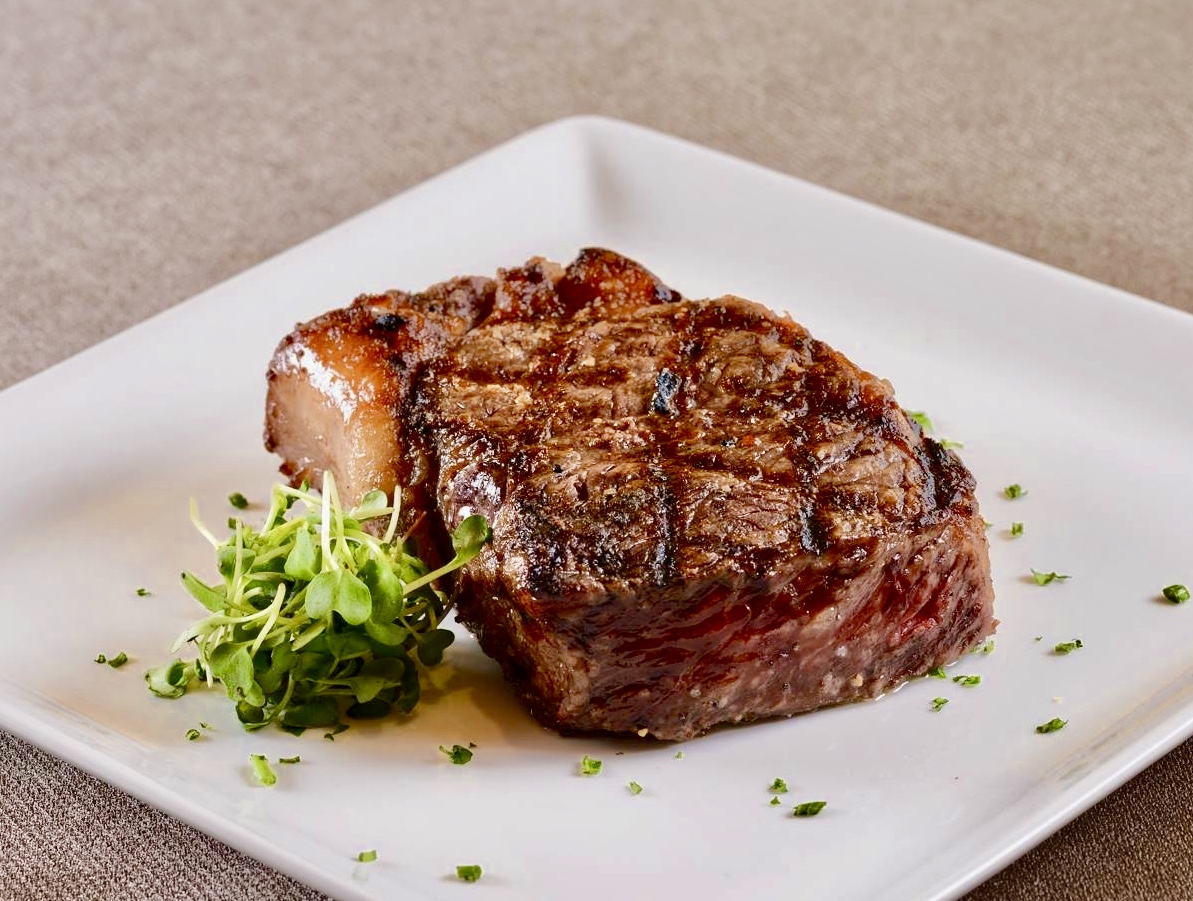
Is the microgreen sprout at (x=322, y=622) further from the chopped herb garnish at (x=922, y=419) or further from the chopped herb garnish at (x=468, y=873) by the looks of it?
the chopped herb garnish at (x=922, y=419)

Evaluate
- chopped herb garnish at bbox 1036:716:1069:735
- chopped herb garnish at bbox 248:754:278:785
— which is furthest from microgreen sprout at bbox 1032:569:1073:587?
chopped herb garnish at bbox 248:754:278:785

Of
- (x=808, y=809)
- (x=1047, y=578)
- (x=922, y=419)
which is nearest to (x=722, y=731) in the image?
(x=808, y=809)

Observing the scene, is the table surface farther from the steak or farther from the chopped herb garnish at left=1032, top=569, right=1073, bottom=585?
the steak

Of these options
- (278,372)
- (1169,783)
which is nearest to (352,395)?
(278,372)

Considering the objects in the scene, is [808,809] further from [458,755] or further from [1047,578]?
[1047,578]

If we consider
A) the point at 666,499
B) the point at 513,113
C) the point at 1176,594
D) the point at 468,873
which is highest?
the point at 666,499

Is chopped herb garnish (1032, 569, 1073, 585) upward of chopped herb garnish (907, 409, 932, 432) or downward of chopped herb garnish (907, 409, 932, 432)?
downward
